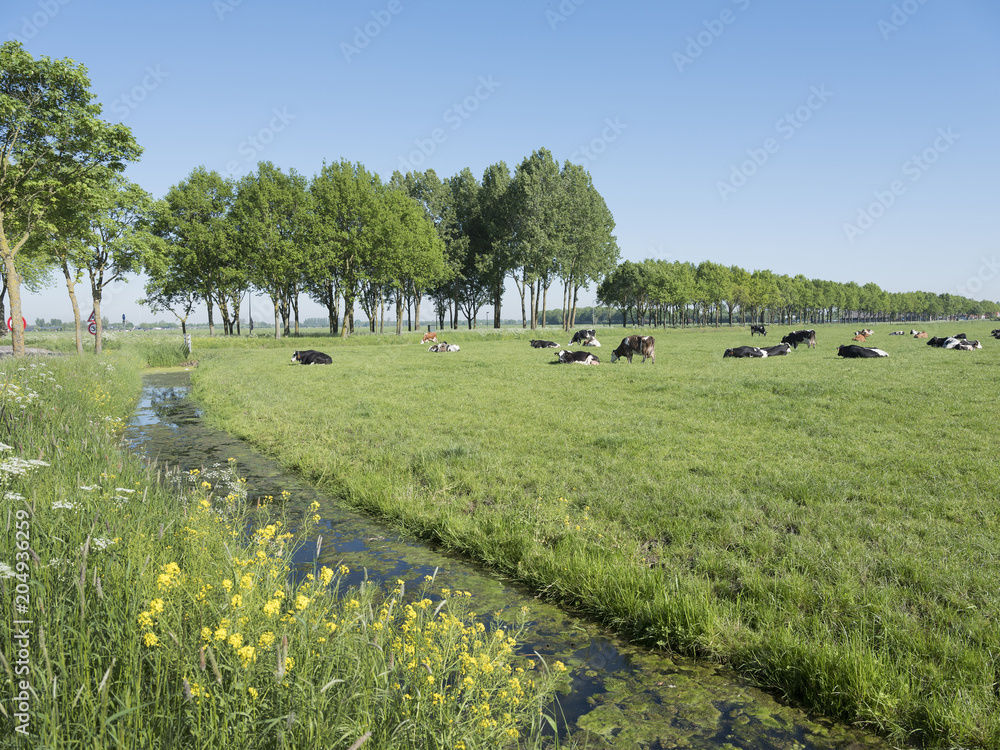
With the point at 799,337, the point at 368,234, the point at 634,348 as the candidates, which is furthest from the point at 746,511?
the point at 368,234

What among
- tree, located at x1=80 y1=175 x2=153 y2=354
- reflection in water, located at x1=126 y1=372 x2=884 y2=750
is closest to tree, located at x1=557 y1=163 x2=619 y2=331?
tree, located at x1=80 y1=175 x2=153 y2=354

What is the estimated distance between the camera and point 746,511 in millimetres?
6941

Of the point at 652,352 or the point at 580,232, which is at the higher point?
the point at 580,232

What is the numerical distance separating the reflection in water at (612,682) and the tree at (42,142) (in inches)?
962

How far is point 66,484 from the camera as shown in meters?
5.44

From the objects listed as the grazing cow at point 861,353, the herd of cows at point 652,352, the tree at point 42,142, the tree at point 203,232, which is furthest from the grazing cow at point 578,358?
the tree at point 203,232

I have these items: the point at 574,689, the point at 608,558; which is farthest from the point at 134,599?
the point at 608,558

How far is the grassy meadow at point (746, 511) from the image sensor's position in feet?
13.6

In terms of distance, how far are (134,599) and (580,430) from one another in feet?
32.2

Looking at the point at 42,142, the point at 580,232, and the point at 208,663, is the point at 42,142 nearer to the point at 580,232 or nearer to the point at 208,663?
the point at 208,663

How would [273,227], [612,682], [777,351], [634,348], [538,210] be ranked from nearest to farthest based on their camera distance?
[612,682] → [634,348] → [777,351] → [273,227] → [538,210]

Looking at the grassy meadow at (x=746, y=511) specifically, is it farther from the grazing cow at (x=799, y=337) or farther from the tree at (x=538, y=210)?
the tree at (x=538, y=210)

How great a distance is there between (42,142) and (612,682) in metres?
30.1

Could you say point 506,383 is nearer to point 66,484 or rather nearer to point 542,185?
point 66,484
